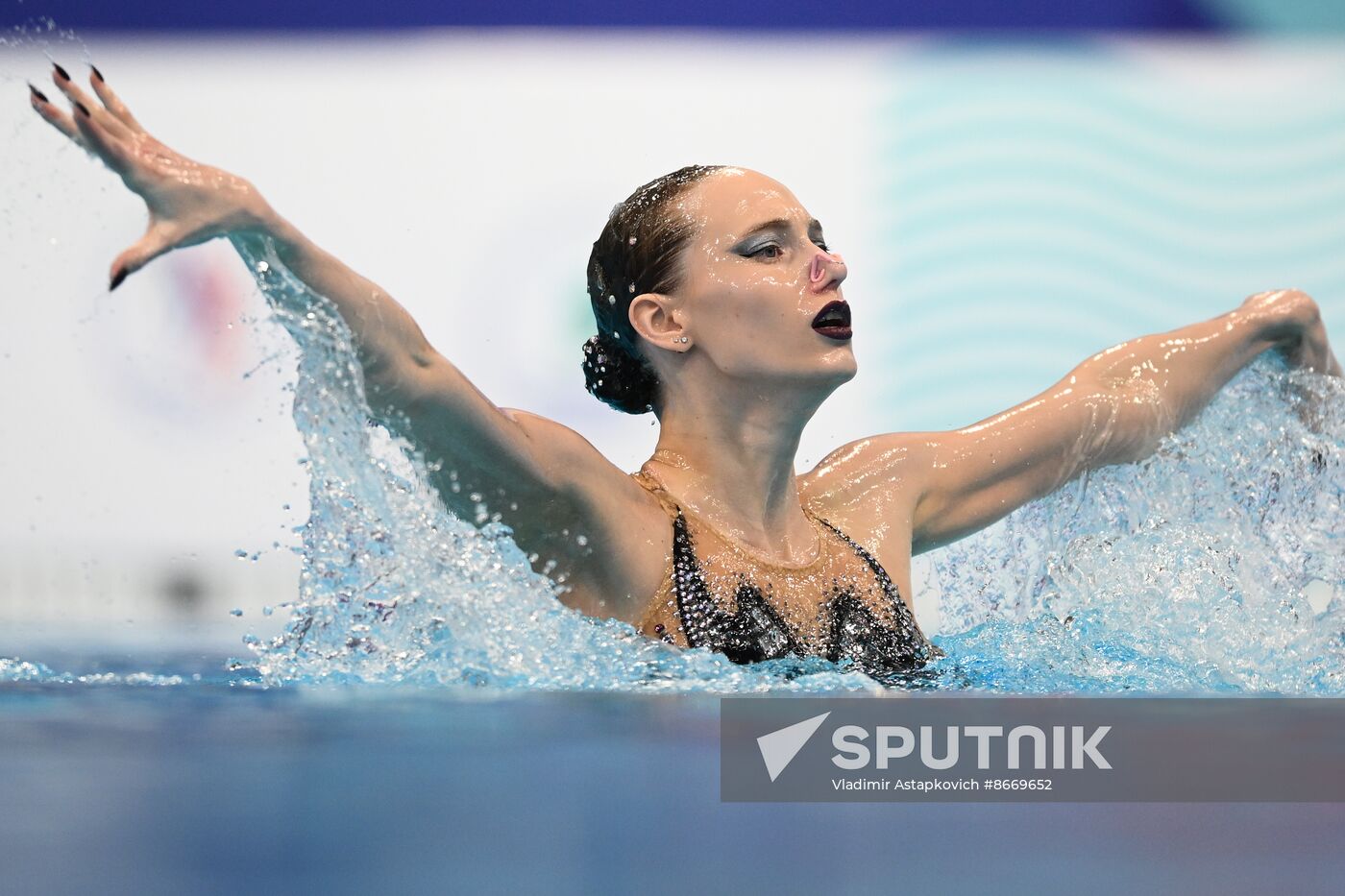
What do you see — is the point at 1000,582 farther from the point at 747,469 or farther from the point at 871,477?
the point at 747,469

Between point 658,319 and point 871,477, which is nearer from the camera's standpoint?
point 658,319

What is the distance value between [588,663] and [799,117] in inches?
119

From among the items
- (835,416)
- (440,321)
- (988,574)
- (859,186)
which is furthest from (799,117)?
(988,574)

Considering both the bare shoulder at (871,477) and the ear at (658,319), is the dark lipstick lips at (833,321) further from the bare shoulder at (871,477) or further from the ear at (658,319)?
the bare shoulder at (871,477)

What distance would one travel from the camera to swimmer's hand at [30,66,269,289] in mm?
1314

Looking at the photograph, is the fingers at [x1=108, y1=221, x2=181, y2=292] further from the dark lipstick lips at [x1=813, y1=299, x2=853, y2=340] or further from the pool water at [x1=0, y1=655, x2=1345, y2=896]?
the dark lipstick lips at [x1=813, y1=299, x2=853, y2=340]

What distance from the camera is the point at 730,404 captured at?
80.0 inches

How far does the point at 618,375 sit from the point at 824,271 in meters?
0.37

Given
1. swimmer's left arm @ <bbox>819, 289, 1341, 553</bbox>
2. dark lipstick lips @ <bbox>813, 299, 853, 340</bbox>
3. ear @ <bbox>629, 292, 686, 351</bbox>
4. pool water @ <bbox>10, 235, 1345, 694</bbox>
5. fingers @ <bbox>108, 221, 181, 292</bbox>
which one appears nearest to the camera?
fingers @ <bbox>108, 221, 181, 292</bbox>

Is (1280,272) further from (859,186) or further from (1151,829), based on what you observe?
(1151,829)

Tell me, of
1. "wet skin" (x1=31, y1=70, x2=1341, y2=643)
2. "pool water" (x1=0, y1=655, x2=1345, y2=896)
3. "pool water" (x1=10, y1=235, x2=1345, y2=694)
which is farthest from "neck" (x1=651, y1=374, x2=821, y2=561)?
"pool water" (x1=0, y1=655, x2=1345, y2=896)

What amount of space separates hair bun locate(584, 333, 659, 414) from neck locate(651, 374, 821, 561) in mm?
123

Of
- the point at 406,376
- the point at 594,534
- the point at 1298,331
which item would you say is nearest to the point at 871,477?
the point at 594,534

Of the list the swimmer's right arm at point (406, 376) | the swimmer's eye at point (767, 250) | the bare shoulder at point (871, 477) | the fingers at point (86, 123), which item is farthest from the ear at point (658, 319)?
the fingers at point (86, 123)
